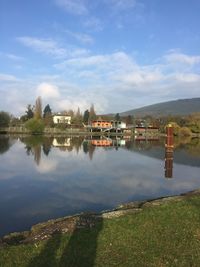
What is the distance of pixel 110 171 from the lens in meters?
27.0

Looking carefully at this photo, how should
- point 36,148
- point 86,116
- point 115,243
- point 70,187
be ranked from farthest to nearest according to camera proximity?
point 86,116, point 36,148, point 70,187, point 115,243

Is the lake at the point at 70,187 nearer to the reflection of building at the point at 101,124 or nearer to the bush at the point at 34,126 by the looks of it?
the bush at the point at 34,126

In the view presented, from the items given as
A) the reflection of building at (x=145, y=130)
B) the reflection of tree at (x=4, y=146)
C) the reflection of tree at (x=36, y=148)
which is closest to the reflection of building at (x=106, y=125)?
the reflection of building at (x=145, y=130)

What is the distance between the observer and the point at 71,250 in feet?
25.2

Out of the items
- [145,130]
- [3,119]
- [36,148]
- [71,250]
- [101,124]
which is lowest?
[36,148]

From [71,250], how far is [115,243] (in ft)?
3.47

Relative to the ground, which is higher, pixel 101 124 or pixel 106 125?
pixel 101 124

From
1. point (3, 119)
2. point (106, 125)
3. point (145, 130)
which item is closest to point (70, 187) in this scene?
point (3, 119)

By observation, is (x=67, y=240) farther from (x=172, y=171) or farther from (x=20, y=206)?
(x=172, y=171)

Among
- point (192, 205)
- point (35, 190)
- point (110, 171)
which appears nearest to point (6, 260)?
point (192, 205)

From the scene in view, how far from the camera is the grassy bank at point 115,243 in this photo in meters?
7.06

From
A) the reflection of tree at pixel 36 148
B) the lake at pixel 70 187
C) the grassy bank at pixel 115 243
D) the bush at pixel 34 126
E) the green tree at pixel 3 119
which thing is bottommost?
the lake at pixel 70 187

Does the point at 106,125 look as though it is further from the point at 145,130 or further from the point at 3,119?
the point at 3,119

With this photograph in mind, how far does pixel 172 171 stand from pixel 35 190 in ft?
42.0
